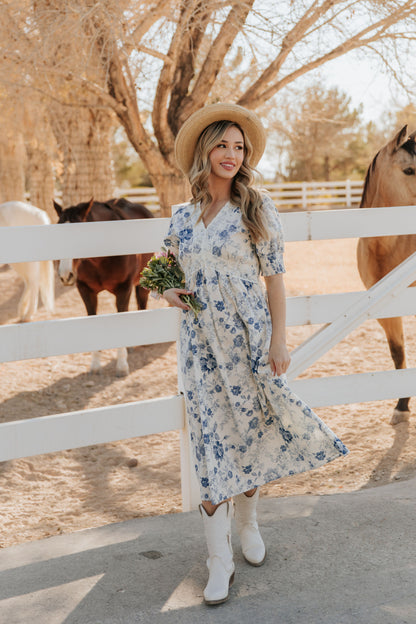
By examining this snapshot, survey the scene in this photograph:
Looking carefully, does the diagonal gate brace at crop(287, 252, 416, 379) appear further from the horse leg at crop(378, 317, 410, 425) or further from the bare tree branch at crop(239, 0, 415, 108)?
the bare tree branch at crop(239, 0, 415, 108)

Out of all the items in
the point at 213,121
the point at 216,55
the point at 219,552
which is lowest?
the point at 219,552

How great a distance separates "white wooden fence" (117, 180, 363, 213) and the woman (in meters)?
22.9

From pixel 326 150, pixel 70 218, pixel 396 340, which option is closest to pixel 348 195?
pixel 326 150

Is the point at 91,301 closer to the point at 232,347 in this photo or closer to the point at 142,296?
the point at 142,296

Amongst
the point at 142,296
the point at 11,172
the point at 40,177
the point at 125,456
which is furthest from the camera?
the point at 11,172

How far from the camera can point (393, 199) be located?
474 centimetres

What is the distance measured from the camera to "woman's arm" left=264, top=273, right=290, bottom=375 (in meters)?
2.43

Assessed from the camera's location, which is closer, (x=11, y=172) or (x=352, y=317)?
(x=352, y=317)

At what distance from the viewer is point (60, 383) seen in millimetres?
6281

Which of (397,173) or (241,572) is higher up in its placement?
(397,173)

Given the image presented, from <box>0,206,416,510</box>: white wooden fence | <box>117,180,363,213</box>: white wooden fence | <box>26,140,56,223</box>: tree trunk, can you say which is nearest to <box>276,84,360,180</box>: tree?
<box>117,180,363,213</box>: white wooden fence

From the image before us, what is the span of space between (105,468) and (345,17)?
544 cm

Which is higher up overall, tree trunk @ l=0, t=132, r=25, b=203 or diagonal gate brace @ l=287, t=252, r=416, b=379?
tree trunk @ l=0, t=132, r=25, b=203

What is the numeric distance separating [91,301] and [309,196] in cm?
2224
